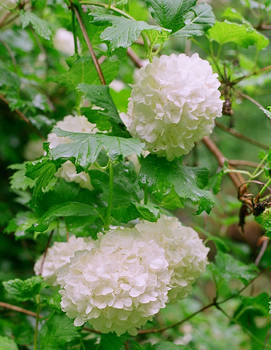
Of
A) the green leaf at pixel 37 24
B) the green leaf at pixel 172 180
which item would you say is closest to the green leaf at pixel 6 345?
the green leaf at pixel 172 180

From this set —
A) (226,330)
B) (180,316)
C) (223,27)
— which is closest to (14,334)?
(223,27)

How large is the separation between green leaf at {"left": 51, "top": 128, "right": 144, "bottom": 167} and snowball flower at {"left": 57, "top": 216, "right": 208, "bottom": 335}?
0.17 metres

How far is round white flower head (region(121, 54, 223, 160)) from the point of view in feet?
2.60

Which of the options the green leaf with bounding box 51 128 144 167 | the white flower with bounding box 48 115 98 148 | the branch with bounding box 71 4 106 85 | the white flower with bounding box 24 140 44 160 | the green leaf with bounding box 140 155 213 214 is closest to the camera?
the green leaf with bounding box 51 128 144 167

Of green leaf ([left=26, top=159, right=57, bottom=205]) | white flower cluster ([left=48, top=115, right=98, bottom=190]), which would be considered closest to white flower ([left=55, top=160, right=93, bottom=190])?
white flower cluster ([left=48, top=115, right=98, bottom=190])

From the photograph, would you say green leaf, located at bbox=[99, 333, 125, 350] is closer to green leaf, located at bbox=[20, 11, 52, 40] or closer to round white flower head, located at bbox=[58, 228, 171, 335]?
round white flower head, located at bbox=[58, 228, 171, 335]

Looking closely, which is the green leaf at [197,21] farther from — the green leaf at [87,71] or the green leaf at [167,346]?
the green leaf at [167,346]

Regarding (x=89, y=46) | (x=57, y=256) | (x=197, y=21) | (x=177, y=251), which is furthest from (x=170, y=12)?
(x=57, y=256)

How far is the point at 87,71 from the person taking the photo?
1033 mm

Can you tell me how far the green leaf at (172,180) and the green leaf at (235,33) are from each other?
451 millimetres

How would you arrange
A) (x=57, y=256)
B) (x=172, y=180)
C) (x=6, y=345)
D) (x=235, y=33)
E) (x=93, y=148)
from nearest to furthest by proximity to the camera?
(x=93, y=148), (x=172, y=180), (x=6, y=345), (x=57, y=256), (x=235, y=33)

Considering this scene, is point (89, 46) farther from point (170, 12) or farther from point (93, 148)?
point (93, 148)

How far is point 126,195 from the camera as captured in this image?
37.3 inches

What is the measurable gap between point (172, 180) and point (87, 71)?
370 mm
